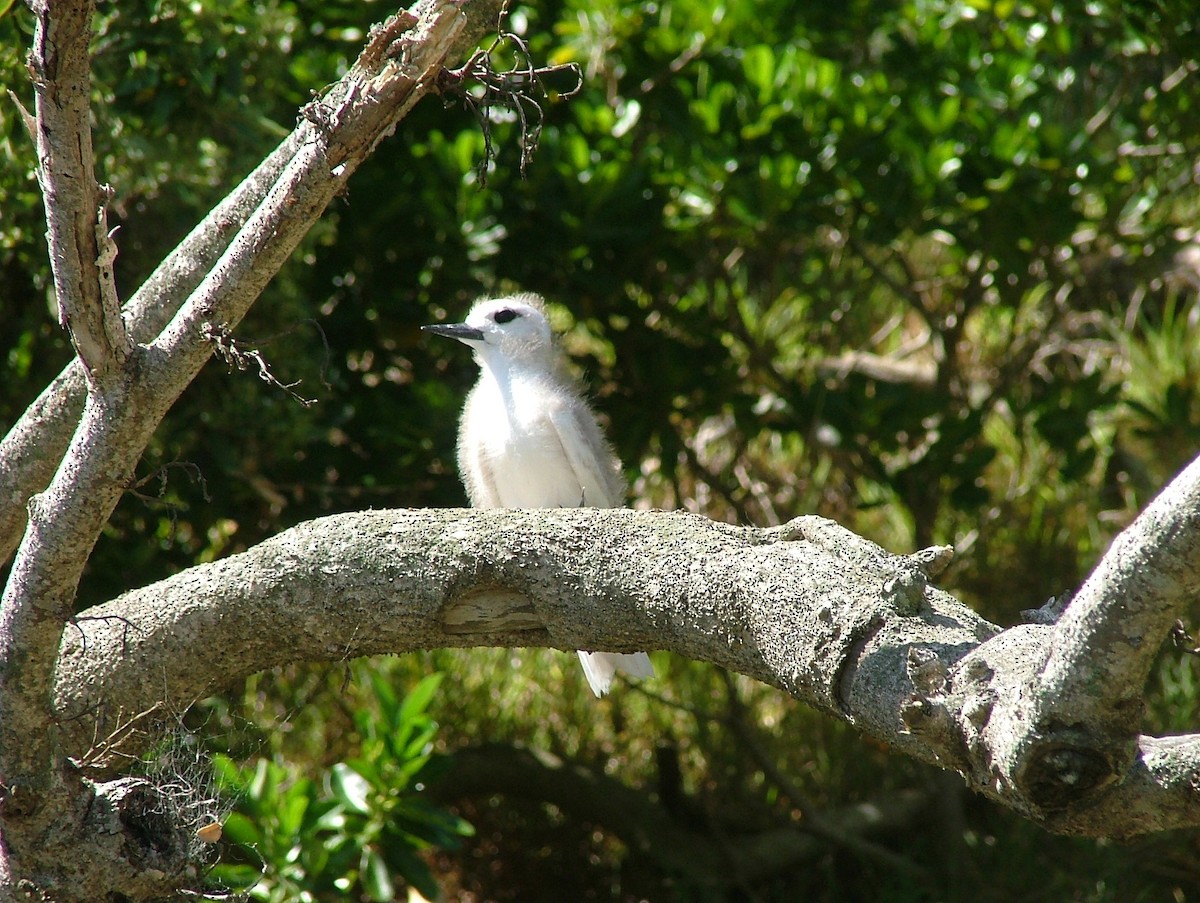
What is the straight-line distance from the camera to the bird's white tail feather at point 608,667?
3070 millimetres

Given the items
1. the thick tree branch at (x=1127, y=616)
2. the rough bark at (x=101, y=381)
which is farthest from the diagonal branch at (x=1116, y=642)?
the rough bark at (x=101, y=381)

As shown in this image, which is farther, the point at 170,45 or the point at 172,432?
the point at 172,432

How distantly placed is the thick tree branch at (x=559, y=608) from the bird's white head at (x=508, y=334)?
1.38m

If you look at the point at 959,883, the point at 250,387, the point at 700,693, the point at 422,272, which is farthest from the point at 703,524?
the point at 700,693

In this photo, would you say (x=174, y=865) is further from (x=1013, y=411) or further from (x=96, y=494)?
(x=1013, y=411)

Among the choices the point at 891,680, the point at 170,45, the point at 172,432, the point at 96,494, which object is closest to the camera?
the point at 891,680

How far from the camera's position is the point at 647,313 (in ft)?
14.5

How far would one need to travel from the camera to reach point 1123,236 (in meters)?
4.64

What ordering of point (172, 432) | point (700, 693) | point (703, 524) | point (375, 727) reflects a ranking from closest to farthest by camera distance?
point (703, 524), point (172, 432), point (375, 727), point (700, 693)

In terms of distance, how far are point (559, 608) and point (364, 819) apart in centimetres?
204

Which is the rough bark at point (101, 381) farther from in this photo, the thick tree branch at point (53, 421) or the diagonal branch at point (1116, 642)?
the diagonal branch at point (1116, 642)

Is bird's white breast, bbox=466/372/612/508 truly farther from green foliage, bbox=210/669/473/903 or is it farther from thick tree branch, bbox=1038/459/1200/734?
thick tree branch, bbox=1038/459/1200/734

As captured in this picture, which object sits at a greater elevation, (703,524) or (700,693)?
(703,524)

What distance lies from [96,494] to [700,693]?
411 centimetres
